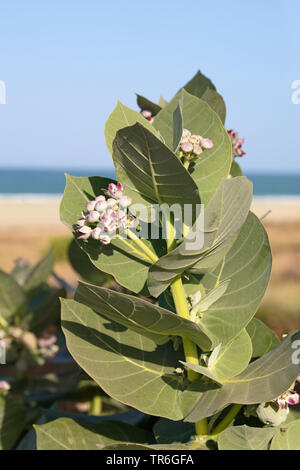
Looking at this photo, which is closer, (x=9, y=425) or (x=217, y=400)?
(x=217, y=400)

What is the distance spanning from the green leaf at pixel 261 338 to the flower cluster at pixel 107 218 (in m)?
0.49

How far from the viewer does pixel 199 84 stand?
1484mm

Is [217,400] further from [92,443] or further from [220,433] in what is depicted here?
[92,443]

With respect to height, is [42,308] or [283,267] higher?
[42,308]

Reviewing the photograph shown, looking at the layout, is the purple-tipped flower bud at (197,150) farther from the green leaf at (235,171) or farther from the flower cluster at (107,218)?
the green leaf at (235,171)

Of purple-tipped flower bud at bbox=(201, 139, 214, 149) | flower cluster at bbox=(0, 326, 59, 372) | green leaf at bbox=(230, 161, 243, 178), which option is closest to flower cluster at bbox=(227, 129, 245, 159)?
green leaf at bbox=(230, 161, 243, 178)

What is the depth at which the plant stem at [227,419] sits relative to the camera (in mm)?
1289

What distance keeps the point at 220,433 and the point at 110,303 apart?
0.43 metres

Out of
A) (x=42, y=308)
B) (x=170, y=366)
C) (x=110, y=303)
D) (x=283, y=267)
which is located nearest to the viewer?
(x=110, y=303)

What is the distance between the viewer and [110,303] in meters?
1.05

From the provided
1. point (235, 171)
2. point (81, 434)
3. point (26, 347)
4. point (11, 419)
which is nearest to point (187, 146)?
point (235, 171)

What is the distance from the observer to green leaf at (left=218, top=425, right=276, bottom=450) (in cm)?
118
